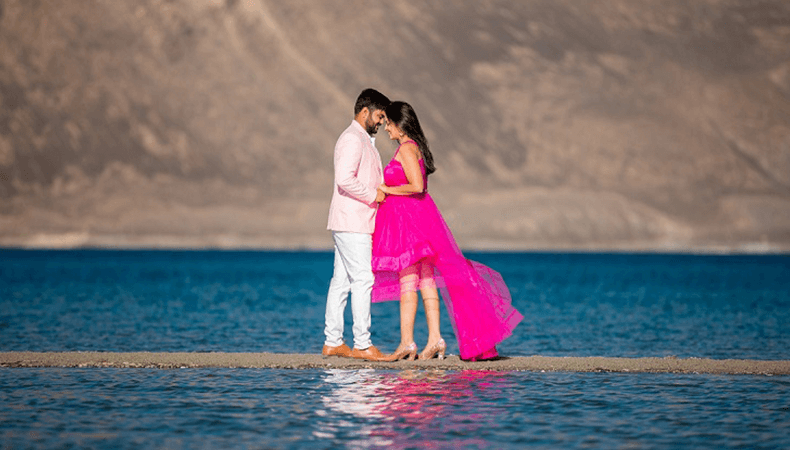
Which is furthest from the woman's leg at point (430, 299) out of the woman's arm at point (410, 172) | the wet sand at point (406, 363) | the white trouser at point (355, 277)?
the woman's arm at point (410, 172)

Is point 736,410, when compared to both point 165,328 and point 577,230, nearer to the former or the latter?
point 165,328

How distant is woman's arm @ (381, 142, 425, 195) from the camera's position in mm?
11122

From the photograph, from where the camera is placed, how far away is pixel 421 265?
11.5 metres

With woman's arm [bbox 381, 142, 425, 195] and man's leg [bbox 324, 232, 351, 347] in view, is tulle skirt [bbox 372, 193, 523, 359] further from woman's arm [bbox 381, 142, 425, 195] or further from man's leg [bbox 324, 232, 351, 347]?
man's leg [bbox 324, 232, 351, 347]

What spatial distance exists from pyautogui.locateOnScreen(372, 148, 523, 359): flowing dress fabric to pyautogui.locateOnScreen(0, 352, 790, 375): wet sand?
0.90 ft

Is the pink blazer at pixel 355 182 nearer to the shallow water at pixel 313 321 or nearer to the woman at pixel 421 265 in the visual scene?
the woman at pixel 421 265

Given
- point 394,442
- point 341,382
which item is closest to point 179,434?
point 394,442

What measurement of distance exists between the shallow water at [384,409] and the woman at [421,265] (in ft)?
1.95

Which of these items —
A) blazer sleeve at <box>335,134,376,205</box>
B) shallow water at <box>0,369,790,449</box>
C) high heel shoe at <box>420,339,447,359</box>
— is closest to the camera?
shallow water at <box>0,369,790,449</box>

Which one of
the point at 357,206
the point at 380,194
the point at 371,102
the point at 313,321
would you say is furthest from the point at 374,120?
the point at 313,321

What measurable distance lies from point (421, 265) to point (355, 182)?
1.12 metres

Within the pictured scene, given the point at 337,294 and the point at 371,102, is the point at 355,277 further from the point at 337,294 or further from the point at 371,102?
the point at 371,102

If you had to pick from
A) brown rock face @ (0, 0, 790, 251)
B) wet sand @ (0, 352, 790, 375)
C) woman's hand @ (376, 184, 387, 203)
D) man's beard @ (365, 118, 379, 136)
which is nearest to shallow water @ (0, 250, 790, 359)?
wet sand @ (0, 352, 790, 375)

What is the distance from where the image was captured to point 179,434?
8070 mm
